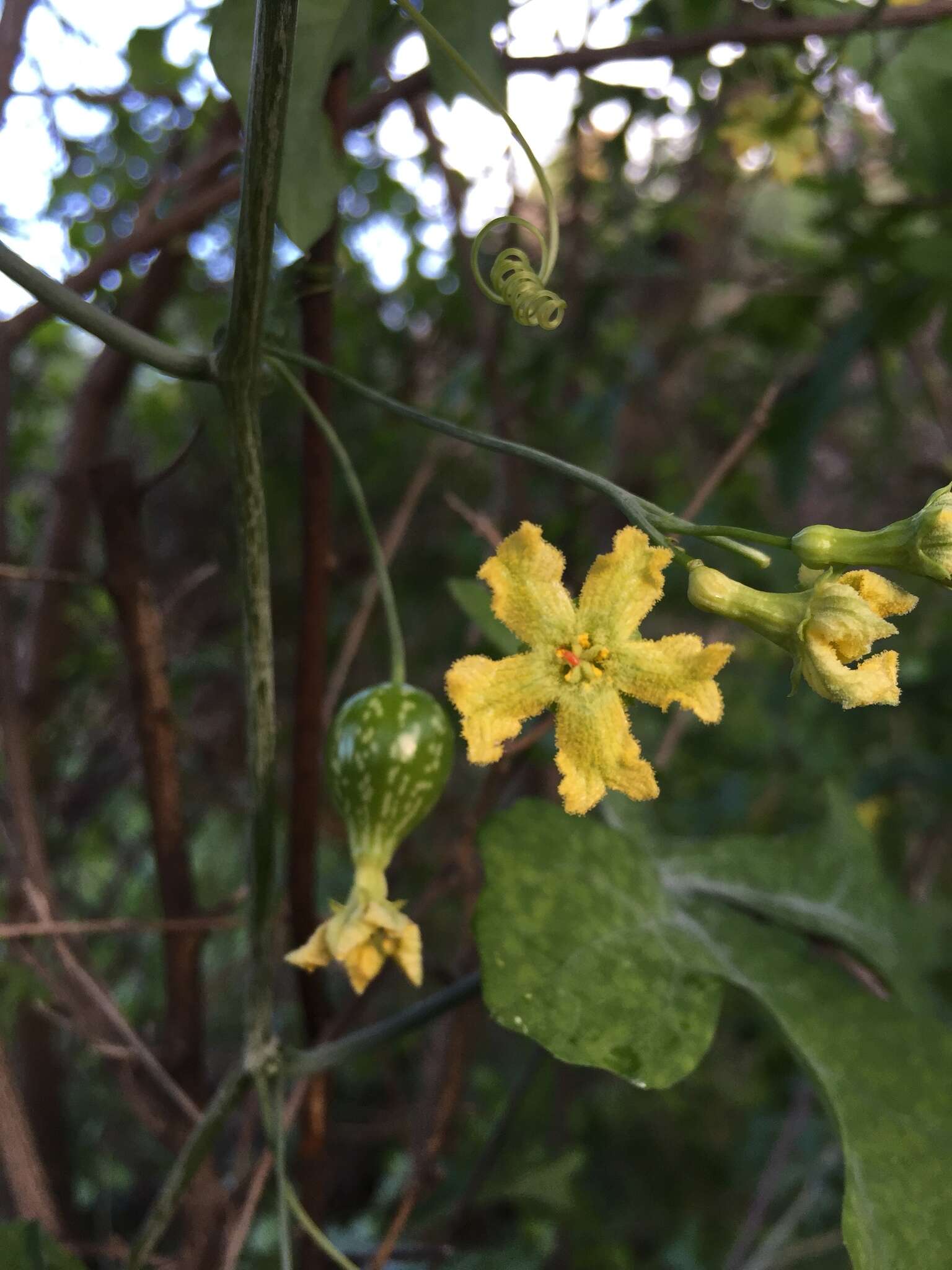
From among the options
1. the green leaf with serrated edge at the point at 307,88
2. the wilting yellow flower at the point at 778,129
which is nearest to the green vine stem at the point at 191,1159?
the green leaf with serrated edge at the point at 307,88

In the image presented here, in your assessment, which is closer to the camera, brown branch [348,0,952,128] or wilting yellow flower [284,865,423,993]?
wilting yellow flower [284,865,423,993]

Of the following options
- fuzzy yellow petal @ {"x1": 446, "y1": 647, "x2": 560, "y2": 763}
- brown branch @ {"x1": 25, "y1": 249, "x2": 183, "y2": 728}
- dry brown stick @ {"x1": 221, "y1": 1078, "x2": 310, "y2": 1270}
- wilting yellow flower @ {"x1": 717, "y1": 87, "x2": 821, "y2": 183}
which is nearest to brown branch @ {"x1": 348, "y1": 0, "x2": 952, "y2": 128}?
wilting yellow flower @ {"x1": 717, "y1": 87, "x2": 821, "y2": 183}

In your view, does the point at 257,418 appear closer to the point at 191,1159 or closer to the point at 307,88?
the point at 307,88

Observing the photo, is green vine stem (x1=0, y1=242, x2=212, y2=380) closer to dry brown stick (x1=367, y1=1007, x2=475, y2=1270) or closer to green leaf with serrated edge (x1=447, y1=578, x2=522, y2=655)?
green leaf with serrated edge (x1=447, y1=578, x2=522, y2=655)

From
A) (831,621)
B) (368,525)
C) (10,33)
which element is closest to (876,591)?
(831,621)

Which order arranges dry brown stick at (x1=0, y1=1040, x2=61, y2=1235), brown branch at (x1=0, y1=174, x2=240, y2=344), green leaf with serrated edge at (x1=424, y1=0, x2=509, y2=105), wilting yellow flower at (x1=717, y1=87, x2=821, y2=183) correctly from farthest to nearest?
wilting yellow flower at (x1=717, y1=87, x2=821, y2=183) → brown branch at (x1=0, y1=174, x2=240, y2=344) → dry brown stick at (x1=0, y1=1040, x2=61, y2=1235) → green leaf with serrated edge at (x1=424, y1=0, x2=509, y2=105)

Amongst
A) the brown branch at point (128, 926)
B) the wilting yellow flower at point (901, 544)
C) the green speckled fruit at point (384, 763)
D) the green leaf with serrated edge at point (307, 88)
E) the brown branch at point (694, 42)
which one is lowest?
the brown branch at point (128, 926)

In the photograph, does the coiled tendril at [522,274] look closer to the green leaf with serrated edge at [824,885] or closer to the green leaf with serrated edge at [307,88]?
the green leaf with serrated edge at [307,88]
